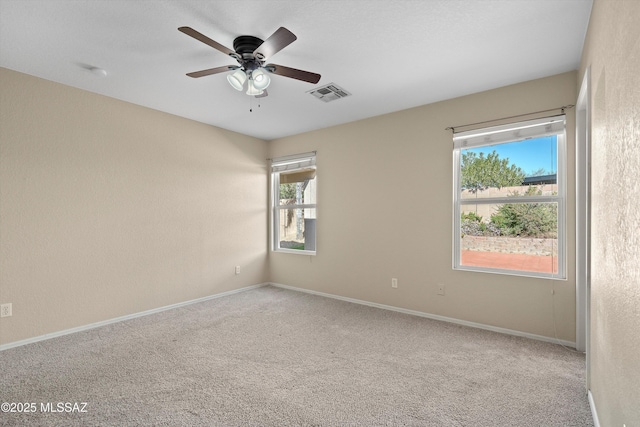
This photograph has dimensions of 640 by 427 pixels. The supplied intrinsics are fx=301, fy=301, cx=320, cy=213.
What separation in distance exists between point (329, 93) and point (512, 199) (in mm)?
2271

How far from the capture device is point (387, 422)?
5.80 feet

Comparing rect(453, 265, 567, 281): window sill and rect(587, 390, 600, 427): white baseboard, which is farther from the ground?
rect(453, 265, 567, 281): window sill

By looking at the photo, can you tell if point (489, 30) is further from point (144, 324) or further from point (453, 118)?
point (144, 324)

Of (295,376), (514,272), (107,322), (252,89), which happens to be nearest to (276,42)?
(252,89)

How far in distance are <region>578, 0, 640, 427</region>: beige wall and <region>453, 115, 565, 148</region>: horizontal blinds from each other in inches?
46.5

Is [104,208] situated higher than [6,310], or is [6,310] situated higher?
[104,208]

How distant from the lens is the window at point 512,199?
2980 millimetres

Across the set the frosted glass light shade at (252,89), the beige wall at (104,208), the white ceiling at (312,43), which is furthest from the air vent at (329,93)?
the beige wall at (104,208)

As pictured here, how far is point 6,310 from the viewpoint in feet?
9.11

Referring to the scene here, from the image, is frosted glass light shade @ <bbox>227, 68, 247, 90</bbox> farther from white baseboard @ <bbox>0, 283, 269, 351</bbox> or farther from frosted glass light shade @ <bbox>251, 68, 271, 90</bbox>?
white baseboard @ <bbox>0, 283, 269, 351</bbox>

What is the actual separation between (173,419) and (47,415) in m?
0.79

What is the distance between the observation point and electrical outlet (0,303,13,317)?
108 inches

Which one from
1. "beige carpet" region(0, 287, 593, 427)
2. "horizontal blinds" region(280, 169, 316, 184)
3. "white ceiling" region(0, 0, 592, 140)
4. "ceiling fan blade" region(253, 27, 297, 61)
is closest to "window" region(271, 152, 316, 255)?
"horizontal blinds" region(280, 169, 316, 184)

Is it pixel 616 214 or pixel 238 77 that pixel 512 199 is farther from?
pixel 238 77
